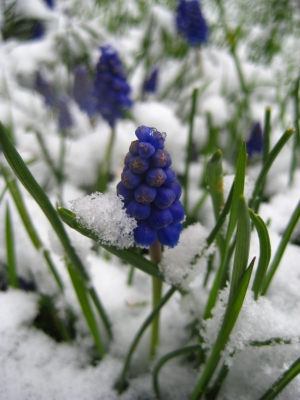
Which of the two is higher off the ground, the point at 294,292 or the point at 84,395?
the point at 294,292

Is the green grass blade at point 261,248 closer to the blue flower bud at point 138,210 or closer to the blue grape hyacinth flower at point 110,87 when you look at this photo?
Result: the blue flower bud at point 138,210

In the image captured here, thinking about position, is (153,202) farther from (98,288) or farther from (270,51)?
(270,51)

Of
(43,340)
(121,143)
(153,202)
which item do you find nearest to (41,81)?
(121,143)

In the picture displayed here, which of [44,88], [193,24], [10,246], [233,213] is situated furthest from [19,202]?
[193,24]


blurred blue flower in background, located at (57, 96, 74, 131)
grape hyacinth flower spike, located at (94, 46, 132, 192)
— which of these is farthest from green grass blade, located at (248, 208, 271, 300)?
blurred blue flower in background, located at (57, 96, 74, 131)

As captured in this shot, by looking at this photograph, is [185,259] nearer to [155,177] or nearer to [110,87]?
[155,177]
